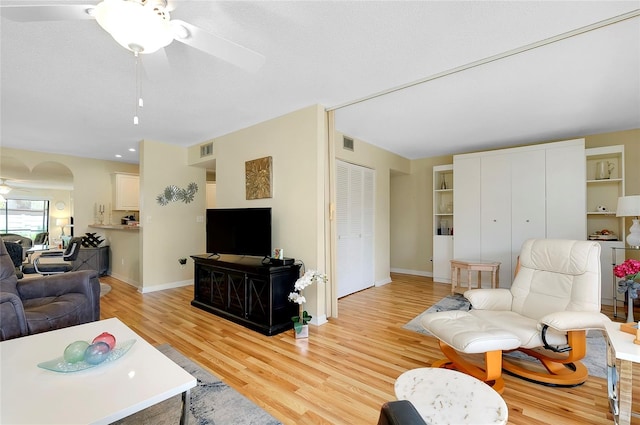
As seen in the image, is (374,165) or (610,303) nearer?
(610,303)

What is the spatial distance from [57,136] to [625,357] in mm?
6678

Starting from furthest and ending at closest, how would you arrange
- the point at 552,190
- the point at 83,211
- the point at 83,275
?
the point at 83,211, the point at 552,190, the point at 83,275

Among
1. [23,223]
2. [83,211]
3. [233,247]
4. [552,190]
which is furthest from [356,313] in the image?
[23,223]

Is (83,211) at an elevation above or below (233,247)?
above

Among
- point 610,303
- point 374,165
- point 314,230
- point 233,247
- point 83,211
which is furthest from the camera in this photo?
point 83,211

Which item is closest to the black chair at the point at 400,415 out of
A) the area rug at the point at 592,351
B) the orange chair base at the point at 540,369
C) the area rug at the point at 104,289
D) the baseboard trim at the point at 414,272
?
the orange chair base at the point at 540,369

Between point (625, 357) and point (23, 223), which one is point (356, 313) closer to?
point (625, 357)

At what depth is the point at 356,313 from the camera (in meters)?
3.70

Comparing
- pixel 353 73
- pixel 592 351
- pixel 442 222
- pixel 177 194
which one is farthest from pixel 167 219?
pixel 592 351

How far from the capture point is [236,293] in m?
3.45

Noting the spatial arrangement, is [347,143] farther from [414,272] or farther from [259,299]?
[414,272]

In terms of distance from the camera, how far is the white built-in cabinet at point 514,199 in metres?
4.23

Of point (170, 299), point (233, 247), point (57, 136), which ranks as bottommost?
point (170, 299)

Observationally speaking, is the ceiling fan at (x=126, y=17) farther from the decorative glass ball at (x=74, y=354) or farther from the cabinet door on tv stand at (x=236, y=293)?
the cabinet door on tv stand at (x=236, y=293)
